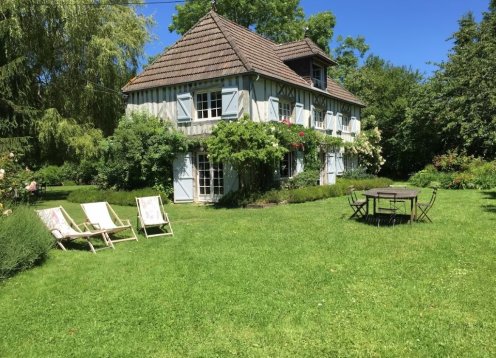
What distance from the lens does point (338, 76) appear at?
33.0 metres

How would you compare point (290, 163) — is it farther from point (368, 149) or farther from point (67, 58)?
point (67, 58)

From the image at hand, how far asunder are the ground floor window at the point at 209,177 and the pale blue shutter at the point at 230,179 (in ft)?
0.97

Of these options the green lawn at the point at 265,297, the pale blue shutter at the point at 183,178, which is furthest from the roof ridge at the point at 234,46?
the green lawn at the point at 265,297

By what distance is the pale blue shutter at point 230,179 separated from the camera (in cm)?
1562

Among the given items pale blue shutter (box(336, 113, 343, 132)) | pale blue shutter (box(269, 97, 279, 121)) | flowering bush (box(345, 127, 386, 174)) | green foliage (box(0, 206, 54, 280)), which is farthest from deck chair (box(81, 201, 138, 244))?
flowering bush (box(345, 127, 386, 174))

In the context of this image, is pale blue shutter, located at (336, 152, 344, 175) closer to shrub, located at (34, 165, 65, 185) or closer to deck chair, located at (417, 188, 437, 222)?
deck chair, located at (417, 188, 437, 222)

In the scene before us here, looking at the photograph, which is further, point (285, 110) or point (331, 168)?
point (331, 168)

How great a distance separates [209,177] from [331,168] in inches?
256

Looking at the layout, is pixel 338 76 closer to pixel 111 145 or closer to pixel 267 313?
pixel 111 145

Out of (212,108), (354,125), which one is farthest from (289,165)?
(354,125)

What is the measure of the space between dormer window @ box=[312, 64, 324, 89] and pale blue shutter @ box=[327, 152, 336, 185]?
3.38m

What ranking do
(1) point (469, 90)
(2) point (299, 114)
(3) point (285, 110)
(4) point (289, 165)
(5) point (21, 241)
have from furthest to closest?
(1) point (469, 90) → (2) point (299, 114) → (3) point (285, 110) → (4) point (289, 165) → (5) point (21, 241)

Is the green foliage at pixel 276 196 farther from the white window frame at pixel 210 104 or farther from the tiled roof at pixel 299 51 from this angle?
the tiled roof at pixel 299 51

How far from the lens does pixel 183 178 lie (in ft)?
54.4
